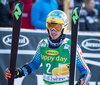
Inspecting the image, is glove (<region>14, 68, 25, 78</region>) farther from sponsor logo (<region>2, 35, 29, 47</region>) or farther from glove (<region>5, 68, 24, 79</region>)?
sponsor logo (<region>2, 35, 29, 47</region>)

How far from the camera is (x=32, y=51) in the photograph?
6.08 metres

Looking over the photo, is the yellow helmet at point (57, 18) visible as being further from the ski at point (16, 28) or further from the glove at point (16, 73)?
the glove at point (16, 73)

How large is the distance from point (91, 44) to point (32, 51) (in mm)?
1192

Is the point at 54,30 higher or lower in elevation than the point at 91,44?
higher

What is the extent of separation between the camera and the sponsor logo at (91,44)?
20.2 ft

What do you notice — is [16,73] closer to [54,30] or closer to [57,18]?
[54,30]

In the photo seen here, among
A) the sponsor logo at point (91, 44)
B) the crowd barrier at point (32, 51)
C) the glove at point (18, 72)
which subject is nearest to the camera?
the glove at point (18, 72)

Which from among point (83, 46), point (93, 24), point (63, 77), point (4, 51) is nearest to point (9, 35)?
point (4, 51)

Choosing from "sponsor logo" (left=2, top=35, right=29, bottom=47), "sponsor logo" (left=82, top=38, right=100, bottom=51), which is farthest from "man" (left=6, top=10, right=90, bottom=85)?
"sponsor logo" (left=82, top=38, right=100, bottom=51)

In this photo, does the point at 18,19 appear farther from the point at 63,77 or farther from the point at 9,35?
the point at 9,35

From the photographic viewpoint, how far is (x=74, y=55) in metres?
4.23

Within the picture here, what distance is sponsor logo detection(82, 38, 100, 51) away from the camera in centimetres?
615

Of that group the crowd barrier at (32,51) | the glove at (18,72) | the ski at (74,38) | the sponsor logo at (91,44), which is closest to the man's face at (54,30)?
the ski at (74,38)

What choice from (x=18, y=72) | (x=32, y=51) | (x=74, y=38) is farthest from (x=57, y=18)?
(x=32, y=51)
